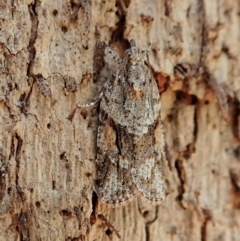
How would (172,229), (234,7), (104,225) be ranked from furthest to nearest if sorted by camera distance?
(234,7) < (172,229) < (104,225)

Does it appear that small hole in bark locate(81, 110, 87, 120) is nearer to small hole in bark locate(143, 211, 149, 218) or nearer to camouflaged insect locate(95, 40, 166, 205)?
camouflaged insect locate(95, 40, 166, 205)

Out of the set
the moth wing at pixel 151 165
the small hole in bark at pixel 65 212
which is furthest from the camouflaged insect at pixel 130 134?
the small hole in bark at pixel 65 212

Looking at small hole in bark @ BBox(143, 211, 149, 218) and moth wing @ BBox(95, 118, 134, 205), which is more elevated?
moth wing @ BBox(95, 118, 134, 205)

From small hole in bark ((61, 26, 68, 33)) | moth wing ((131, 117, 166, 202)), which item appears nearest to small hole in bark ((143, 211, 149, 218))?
moth wing ((131, 117, 166, 202))

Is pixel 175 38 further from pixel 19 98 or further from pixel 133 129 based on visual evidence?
pixel 19 98

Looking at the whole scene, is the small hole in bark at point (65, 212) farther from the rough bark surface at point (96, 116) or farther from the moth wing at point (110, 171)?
the moth wing at point (110, 171)

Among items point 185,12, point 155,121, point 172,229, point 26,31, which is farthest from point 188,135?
point 26,31
